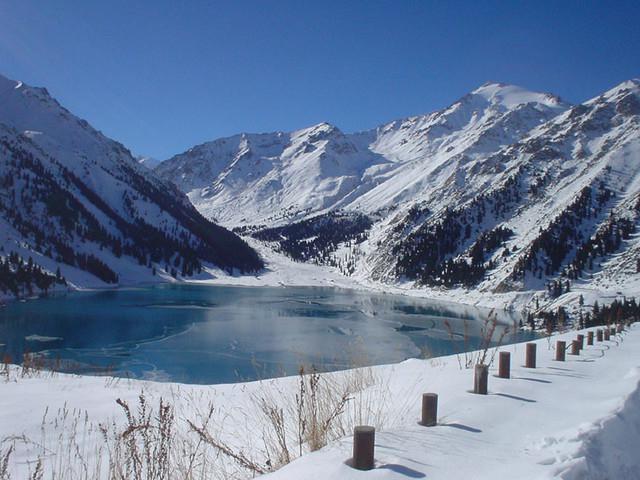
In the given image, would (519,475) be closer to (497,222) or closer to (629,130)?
(497,222)

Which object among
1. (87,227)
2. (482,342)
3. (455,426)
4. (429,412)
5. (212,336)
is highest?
(87,227)

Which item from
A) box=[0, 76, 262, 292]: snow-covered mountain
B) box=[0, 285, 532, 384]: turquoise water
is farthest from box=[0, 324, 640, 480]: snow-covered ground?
box=[0, 76, 262, 292]: snow-covered mountain

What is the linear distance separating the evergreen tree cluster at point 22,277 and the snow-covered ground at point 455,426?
2931 inches

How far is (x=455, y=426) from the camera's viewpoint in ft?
15.2

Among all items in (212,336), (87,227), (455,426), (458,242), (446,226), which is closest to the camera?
(455,426)

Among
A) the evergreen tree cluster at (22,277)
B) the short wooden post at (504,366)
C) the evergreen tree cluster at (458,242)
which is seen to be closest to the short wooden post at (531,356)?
the short wooden post at (504,366)

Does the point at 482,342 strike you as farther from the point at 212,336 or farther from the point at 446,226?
the point at 446,226

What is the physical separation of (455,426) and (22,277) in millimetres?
87734

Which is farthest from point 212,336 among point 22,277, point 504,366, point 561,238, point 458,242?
point 458,242

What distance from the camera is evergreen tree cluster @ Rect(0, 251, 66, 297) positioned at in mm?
72312

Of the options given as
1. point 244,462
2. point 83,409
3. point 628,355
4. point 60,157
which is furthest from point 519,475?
point 60,157

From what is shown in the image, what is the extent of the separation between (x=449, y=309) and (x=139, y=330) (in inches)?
1904

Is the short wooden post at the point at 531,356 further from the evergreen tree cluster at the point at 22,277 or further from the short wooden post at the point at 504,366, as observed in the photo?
the evergreen tree cluster at the point at 22,277

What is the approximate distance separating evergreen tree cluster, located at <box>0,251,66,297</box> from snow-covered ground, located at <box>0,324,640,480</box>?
7445 centimetres
